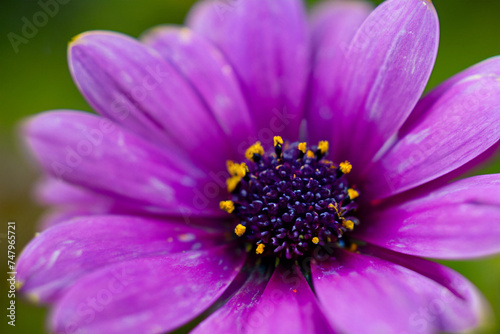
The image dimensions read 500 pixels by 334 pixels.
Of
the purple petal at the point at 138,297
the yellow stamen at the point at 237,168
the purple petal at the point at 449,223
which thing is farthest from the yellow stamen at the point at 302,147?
the purple petal at the point at 138,297

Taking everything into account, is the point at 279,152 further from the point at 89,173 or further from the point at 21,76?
the point at 21,76

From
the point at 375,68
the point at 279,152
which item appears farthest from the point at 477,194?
the point at 279,152

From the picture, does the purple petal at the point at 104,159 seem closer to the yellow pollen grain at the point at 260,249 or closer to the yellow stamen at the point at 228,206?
the yellow stamen at the point at 228,206

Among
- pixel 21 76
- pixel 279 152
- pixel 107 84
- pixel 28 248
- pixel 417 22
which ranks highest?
pixel 21 76

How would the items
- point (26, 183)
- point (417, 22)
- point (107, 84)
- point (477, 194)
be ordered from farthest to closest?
1. point (26, 183)
2. point (107, 84)
3. point (417, 22)
4. point (477, 194)

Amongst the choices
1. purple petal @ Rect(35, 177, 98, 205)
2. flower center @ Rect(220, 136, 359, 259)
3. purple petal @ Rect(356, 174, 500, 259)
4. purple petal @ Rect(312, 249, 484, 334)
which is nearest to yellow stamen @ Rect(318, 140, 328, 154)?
flower center @ Rect(220, 136, 359, 259)

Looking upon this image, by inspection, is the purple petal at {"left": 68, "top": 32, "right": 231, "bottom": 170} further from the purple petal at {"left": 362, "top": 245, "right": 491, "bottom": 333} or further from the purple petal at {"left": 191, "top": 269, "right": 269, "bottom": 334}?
the purple petal at {"left": 362, "top": 245, "right": 491, "bottom": 333}
